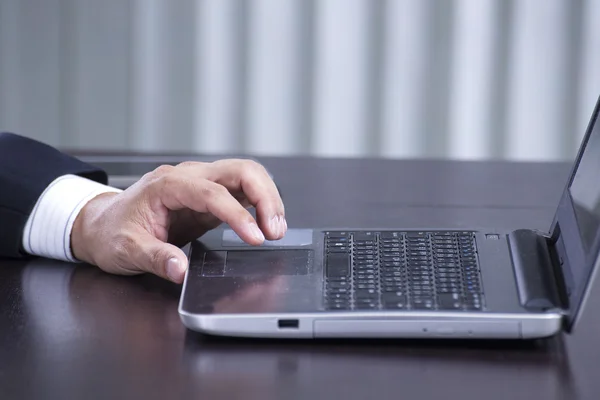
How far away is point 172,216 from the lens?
936 millimetres

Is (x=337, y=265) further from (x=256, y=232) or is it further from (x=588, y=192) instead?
(x=588, y=192)

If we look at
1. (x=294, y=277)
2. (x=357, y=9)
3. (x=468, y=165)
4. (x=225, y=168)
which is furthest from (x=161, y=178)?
(x=357, y=9)

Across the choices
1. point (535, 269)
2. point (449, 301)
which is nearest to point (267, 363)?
point (449, 301)

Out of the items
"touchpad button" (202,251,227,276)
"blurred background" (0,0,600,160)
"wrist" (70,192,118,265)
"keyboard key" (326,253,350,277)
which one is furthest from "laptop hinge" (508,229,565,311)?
"blurred background" (0,0,600,160)

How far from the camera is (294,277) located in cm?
79

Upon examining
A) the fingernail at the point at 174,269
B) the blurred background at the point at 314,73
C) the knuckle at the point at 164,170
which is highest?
the knuckle at the point at 164,170

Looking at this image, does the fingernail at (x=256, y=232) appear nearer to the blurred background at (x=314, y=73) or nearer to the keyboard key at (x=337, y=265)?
the keyboard key at (x=337, y=265)

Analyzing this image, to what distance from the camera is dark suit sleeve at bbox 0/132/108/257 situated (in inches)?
38.4

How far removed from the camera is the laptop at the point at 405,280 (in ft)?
2.28

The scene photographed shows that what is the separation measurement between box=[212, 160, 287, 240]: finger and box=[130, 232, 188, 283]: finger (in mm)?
96

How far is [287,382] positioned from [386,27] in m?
1.95

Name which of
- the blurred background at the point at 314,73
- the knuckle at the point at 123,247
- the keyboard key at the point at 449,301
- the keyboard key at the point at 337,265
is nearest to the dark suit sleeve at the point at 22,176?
the knuckle at the point at 123,247

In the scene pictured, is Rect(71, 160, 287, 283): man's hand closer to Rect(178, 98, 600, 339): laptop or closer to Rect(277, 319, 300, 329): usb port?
Rect(178, 98, 600, 339): laptop

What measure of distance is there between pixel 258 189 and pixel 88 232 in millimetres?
182
